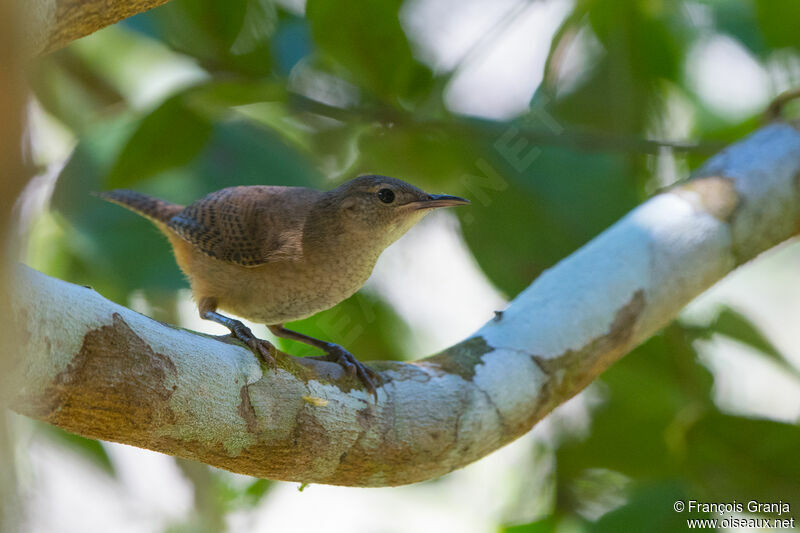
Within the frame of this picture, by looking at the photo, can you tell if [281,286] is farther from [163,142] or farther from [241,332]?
[163,142]

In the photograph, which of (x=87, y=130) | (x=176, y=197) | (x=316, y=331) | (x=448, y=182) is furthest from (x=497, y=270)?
(x=87, y=130)

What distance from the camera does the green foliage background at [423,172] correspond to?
3.59 meters

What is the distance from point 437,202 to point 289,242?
1.80 ft

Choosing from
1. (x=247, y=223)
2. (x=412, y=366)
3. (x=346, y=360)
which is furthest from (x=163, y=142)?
(x=412, y=366)

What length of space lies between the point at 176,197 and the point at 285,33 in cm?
102

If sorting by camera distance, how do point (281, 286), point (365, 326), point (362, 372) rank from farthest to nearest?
1. point (365, 326)
2. point (281, 286)
3. point (362, 372)

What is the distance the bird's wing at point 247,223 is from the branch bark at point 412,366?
0.70 metres

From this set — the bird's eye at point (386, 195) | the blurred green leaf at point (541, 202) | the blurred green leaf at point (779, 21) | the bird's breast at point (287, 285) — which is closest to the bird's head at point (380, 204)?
the bird's eye at point (386, 195)

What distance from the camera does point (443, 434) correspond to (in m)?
2.36

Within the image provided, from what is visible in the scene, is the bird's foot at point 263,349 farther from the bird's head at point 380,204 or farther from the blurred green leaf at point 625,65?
the blurred green leaf at point 625,65

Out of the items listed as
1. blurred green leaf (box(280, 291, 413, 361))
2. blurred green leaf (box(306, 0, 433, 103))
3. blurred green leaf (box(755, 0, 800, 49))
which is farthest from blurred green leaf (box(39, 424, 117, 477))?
blurred green leaf (box(755, 0, 800, 49))

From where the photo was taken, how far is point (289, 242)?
2.89m

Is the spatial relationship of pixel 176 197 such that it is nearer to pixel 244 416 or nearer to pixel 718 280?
pixel 244 416

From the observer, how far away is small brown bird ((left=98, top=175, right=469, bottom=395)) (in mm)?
2863
